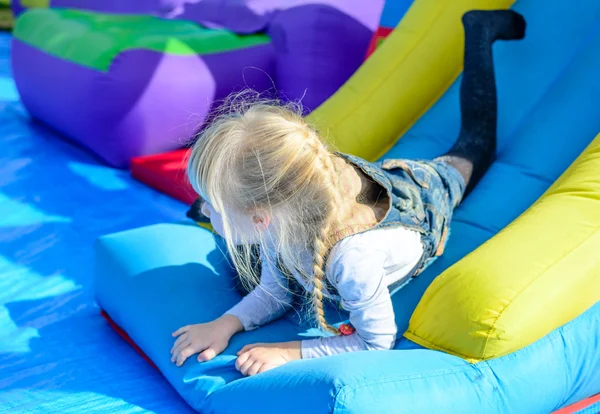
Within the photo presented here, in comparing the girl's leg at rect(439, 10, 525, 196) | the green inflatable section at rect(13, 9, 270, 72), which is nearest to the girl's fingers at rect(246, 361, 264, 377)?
the girl's leg at rect(439, 10, 525, 196)

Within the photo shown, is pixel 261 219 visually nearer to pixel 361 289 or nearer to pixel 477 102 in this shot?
pixel 361 289

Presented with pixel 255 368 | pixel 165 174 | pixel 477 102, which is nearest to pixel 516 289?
pixel 255 368

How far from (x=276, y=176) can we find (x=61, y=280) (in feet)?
3.05

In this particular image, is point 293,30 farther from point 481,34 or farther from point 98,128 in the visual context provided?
point 481,34

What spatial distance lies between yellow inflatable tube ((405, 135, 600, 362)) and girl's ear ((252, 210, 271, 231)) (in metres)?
0.33

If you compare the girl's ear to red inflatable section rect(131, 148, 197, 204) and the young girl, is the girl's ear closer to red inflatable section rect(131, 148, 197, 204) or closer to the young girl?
the young girl

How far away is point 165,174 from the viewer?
2.60 metres

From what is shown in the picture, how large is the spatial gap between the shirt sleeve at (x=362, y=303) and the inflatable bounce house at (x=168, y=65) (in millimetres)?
1395

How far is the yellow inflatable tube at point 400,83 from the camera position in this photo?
7.13 feet

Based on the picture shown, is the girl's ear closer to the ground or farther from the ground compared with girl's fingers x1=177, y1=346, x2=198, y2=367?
farther from the ground

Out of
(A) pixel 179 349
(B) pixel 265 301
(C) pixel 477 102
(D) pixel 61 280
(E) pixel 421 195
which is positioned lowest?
(D) pixel 61 280

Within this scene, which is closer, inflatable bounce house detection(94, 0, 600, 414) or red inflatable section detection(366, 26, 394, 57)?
inflatable bounce house detection(94, 0, 600, 414)

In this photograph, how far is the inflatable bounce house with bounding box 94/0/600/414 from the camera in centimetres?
122

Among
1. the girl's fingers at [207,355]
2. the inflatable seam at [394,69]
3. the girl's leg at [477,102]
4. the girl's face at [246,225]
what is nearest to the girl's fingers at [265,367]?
the girl's fingers at [207,355]
